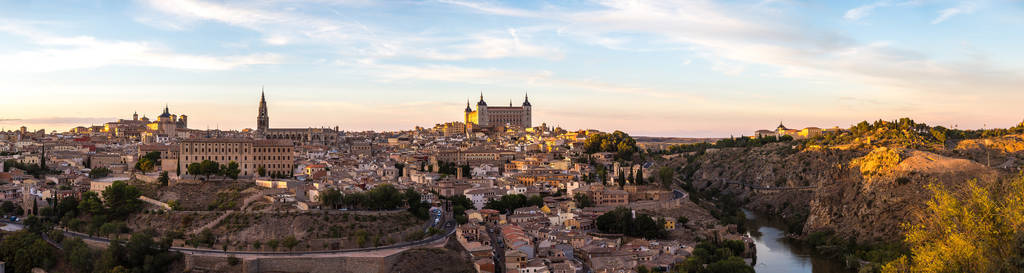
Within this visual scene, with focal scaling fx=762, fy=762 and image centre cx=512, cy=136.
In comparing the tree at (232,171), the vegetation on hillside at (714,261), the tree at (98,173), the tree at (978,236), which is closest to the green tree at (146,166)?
the tree at (98,173)

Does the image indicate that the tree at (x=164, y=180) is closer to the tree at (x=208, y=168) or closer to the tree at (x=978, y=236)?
the tree at (x=208, y=168)

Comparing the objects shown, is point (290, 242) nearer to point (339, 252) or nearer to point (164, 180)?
point (339, 252)

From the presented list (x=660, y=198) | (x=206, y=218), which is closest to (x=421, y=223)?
(x=206, y=218)

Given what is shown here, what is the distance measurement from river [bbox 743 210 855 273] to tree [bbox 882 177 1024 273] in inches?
604

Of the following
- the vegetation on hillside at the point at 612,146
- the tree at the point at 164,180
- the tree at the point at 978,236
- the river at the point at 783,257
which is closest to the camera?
the tree at the point at 978,236

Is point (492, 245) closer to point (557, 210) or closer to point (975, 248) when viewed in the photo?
point (557, 210)

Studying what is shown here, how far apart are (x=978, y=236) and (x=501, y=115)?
71.8 meters

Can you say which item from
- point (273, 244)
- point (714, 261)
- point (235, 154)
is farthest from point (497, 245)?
point (235, 154)

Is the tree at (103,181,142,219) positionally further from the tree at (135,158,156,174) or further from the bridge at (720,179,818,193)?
the bridge at (720,179,818,193)

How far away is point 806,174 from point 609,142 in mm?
13027

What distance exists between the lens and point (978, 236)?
12086 mm

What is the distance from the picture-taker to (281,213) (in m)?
27.8

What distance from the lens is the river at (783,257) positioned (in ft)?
94.4

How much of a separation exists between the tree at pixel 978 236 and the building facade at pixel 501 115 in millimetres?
68998
